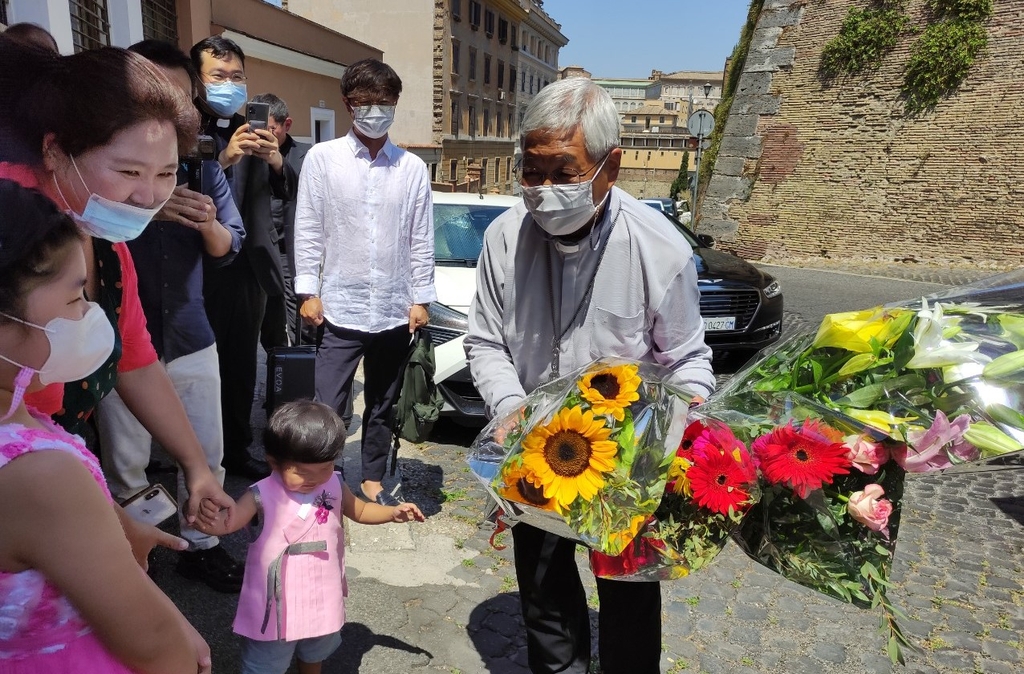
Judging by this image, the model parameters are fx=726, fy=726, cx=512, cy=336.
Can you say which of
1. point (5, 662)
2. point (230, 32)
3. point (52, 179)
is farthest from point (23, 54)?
point (230, 32)

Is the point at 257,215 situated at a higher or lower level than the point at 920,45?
lower

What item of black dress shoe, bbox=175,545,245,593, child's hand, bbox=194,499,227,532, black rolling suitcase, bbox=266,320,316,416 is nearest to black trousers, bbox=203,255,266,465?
black rolling suitcase, bbox=266,320,316,416

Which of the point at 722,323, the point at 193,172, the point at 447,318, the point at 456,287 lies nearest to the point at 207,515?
the point at 193,172

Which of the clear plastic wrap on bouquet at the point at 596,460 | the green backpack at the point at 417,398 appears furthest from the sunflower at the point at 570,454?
the green backpack at the point at 417,398

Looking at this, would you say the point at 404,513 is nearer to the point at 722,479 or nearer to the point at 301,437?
the point at 301,437

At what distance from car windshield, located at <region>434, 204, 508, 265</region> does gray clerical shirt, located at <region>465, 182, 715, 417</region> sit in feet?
11.8

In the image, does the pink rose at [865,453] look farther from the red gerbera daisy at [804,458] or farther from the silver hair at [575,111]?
the silver hair at [575,111]

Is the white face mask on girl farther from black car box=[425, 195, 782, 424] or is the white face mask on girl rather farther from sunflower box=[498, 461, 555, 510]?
black car box=[425, 195, 782, 424]

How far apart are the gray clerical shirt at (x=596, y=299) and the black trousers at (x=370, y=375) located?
1590 mm

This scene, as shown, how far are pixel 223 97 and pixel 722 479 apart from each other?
2.95 metres

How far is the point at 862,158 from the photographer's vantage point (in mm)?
17297

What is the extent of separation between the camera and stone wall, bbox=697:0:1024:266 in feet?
51.0

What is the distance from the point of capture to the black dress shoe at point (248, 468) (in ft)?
13.9

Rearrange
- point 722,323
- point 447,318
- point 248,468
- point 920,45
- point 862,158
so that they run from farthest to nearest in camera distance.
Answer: point 862,158 → point 920,45 → point 722,323 → point 447,318 → point 248,468
